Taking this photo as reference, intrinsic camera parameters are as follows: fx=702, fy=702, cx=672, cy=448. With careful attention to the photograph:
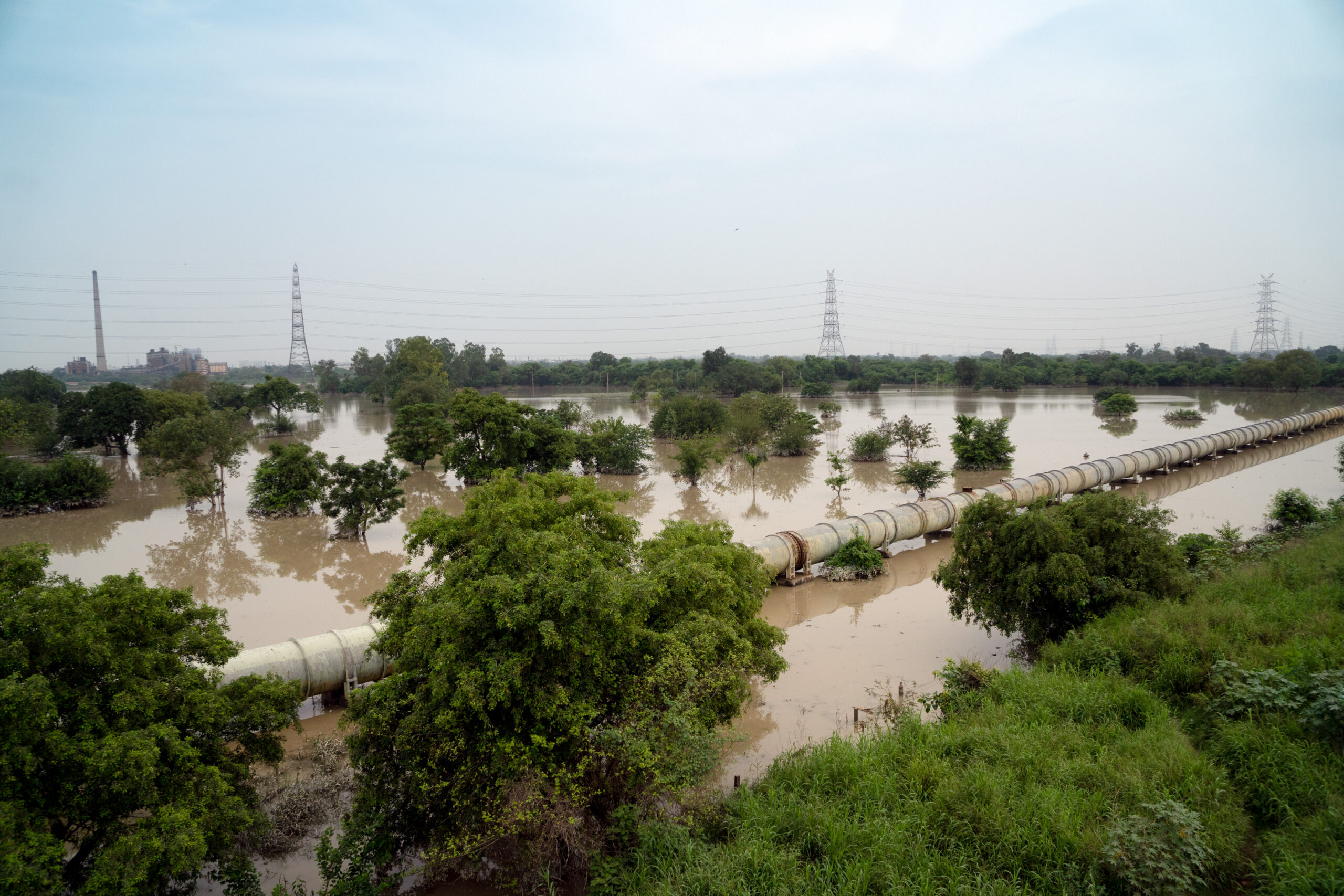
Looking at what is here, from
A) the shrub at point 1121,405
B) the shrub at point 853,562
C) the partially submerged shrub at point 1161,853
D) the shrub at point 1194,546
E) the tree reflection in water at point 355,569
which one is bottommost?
the tree reflection in water at point 355,569

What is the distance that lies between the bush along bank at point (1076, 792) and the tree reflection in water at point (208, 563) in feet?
41.4

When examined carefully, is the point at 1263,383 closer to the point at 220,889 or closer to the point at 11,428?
the point at 220,889

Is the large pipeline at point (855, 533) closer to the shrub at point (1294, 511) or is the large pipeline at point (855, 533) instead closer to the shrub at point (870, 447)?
the shrub at point (1294, 511)

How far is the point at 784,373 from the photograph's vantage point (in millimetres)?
70688

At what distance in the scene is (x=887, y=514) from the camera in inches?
635

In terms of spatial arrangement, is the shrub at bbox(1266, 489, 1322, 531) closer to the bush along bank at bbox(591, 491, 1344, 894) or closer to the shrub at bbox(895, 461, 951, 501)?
the shrub at bbox(895, 461, 951, 501)

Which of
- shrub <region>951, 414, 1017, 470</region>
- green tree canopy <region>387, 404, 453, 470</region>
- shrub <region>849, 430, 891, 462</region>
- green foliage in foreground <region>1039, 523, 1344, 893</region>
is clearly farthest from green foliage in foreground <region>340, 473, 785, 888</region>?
shrub <region>849, 430, 891, 462</region>

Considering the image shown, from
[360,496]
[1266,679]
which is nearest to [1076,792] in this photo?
[1266,679]

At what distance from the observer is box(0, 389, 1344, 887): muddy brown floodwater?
35.5 feet

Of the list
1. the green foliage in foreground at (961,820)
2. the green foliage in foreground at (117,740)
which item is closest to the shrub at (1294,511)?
the green foliage in foreground at (961,820)

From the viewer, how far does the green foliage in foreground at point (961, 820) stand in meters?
5.20

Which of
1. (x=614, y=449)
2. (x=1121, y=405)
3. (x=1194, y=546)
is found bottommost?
(x=1194, y=546)

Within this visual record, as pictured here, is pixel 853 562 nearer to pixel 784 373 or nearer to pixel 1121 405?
pixel 1121 405

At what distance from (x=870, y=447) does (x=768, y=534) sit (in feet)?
40.0
